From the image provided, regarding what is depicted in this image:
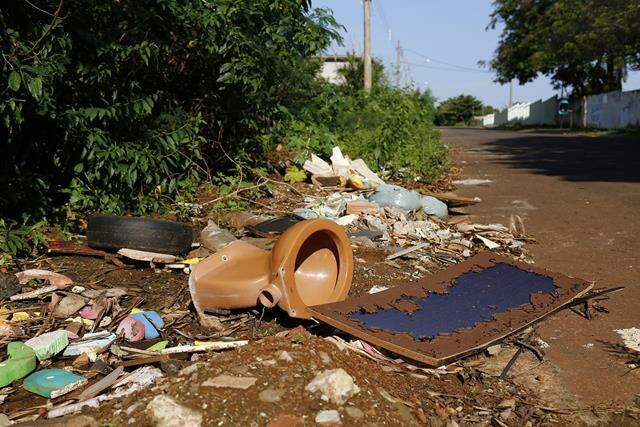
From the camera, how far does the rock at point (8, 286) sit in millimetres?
3818

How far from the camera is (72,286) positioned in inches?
158

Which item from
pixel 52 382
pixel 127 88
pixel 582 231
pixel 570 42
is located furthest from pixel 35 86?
pixel 570 42

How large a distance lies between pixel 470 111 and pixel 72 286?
72.3 m

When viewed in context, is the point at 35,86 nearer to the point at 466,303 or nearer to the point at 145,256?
the point at 145,256

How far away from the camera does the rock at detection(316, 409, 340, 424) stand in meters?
2.30

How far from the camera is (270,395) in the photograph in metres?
2.41

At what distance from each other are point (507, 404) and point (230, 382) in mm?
1311

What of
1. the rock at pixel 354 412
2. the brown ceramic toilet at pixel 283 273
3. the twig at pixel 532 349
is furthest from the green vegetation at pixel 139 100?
the twig at pixel 532 349

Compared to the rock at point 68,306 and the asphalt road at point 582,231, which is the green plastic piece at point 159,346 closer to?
the rock at point 68,306

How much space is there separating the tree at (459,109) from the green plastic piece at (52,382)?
221ft

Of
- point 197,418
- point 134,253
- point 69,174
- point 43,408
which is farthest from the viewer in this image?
point 69,174

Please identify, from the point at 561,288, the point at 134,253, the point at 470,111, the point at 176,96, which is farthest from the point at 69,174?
the point at 470,111

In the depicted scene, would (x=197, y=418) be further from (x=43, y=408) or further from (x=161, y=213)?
(x=161, y=213)

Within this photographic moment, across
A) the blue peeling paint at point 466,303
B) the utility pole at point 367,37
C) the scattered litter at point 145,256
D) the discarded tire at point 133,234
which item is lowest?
the blue peeling paint at point 466,303
